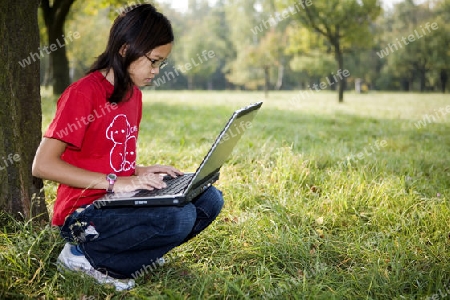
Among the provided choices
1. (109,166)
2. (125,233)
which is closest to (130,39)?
(109,166)

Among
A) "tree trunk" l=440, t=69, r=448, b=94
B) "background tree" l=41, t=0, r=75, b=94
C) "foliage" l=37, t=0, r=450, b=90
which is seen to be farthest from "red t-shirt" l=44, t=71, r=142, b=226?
"tree trunk" l=440, t=69, r=448, b=94

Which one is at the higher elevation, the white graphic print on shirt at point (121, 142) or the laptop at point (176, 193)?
the white graphic print on shirt at point (121, 142)

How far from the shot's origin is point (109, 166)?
245 cm

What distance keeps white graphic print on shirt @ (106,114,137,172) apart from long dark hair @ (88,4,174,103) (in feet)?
0.49

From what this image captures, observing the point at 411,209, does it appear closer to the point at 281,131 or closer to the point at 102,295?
the point at 102,295

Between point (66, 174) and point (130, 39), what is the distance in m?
0.79

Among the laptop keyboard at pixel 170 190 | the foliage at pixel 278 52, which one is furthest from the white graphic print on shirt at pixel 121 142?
the foliage at pixel 278 52

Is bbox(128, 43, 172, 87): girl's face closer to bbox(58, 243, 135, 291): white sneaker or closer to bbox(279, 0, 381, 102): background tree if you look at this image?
bbox(58, 243, 135, 291): white sneaker

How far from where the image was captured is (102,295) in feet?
7.74

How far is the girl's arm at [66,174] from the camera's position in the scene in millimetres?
2139

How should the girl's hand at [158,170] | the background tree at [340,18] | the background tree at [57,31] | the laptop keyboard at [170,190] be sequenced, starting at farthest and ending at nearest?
the background tree at [340,18] → the background tree at [57,31] → the girl's hand at [158,170] → the laptop keyboard at [170,190]

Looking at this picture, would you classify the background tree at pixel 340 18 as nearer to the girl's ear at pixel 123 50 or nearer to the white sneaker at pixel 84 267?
the girl's ear at pixel 123 50

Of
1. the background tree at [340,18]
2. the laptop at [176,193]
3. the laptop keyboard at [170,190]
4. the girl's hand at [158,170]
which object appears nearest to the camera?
the laptop at [176,193]

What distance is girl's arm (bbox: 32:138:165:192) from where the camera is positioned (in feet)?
7.02
